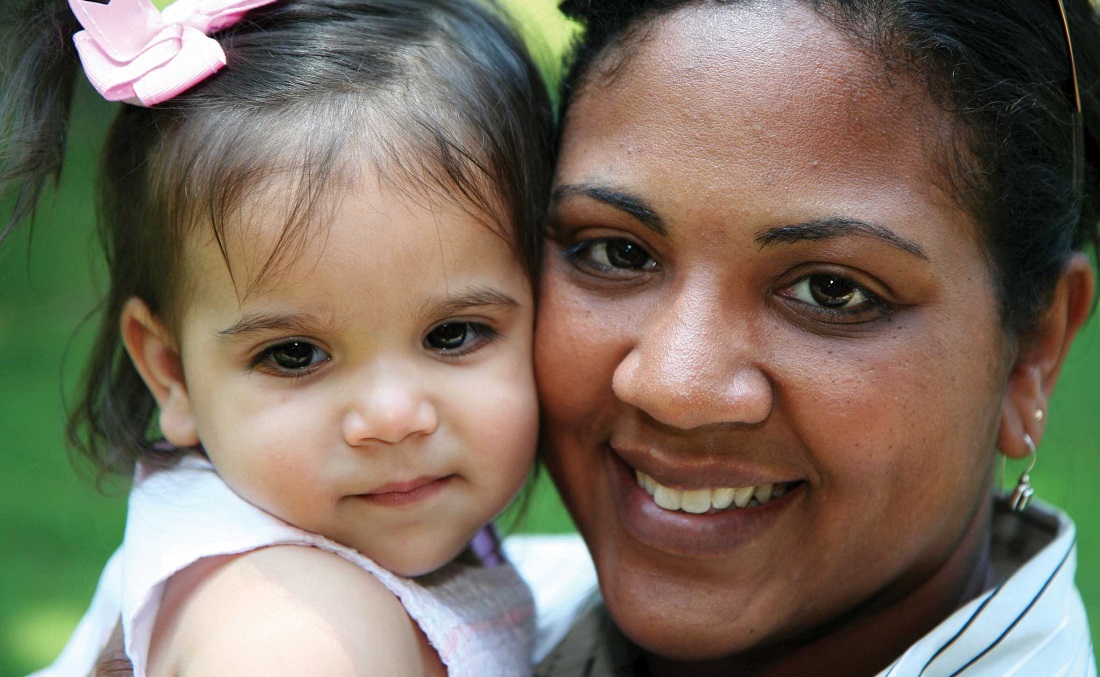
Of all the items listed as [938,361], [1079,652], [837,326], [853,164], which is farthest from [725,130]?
[1079,652]

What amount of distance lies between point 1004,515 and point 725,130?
1223 millimetres

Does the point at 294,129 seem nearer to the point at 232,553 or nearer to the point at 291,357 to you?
the point at 291,357

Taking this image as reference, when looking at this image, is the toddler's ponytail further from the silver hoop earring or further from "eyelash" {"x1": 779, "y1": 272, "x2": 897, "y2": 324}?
the silver hoop earring

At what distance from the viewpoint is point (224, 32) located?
2.30m

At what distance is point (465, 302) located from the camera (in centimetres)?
220

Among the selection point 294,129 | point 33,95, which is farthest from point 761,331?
point 33,95

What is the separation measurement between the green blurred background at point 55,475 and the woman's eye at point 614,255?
1.77m

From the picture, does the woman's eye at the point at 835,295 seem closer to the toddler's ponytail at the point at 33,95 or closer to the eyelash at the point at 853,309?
the eyelash at the point at 853,309

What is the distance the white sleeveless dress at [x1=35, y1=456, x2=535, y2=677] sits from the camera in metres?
2.09

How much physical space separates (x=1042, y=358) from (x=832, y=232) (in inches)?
24.7

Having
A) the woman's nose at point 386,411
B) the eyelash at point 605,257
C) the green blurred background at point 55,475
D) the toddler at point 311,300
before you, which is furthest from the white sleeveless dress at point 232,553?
the green blurred background at point 55,475

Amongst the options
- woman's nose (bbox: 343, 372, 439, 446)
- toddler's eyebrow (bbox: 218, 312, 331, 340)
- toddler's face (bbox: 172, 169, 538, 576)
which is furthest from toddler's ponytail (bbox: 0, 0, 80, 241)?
woman's nose (bbox: 343, 372, 439, 446)

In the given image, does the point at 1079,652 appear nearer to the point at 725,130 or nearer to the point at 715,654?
the point at 715,654

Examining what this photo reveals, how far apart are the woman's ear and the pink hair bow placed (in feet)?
5.24
